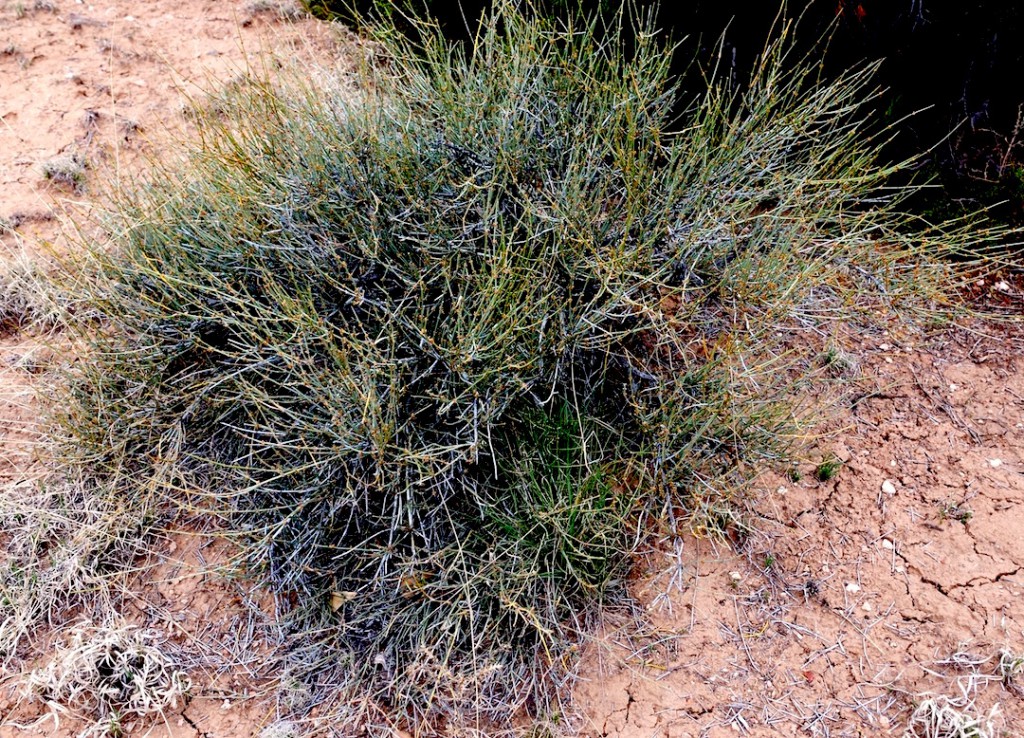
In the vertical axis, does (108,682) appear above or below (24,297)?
below

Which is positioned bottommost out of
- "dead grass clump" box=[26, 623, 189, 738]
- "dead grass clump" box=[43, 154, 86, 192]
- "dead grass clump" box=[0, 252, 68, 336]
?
"dead grass clump" box=[26, 623, 189, 738]

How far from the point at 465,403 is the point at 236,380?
863 mm

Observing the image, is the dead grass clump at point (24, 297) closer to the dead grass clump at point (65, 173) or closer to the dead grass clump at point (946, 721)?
the dead grass clump at point (65, 173)

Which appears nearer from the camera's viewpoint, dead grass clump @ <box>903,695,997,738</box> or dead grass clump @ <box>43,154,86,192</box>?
dead grass clump @ <box>903,695,997,738</box>

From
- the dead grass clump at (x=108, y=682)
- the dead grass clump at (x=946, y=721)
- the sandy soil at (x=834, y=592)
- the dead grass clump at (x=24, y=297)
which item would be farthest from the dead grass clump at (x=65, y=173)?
the dead grass clump at (x=946, y=721)

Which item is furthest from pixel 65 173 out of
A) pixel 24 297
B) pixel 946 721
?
pixel 946 721

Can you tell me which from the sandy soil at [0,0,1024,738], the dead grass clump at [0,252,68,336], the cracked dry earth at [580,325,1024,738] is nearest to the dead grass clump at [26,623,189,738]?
the sandy soil at [0,0,1024,738]

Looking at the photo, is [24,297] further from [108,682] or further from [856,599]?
[856,599]

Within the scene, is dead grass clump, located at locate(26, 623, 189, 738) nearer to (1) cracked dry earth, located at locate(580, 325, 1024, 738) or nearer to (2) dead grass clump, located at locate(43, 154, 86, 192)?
(1) cracked dry earth, located at locate(580, 325, 1024, 738)

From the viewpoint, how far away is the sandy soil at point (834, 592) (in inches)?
90.4

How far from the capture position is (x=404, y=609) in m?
2.39

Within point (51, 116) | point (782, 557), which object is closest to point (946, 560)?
point (782, 557)

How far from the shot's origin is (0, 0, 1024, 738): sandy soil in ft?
7.53

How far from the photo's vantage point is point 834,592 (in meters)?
2.49
